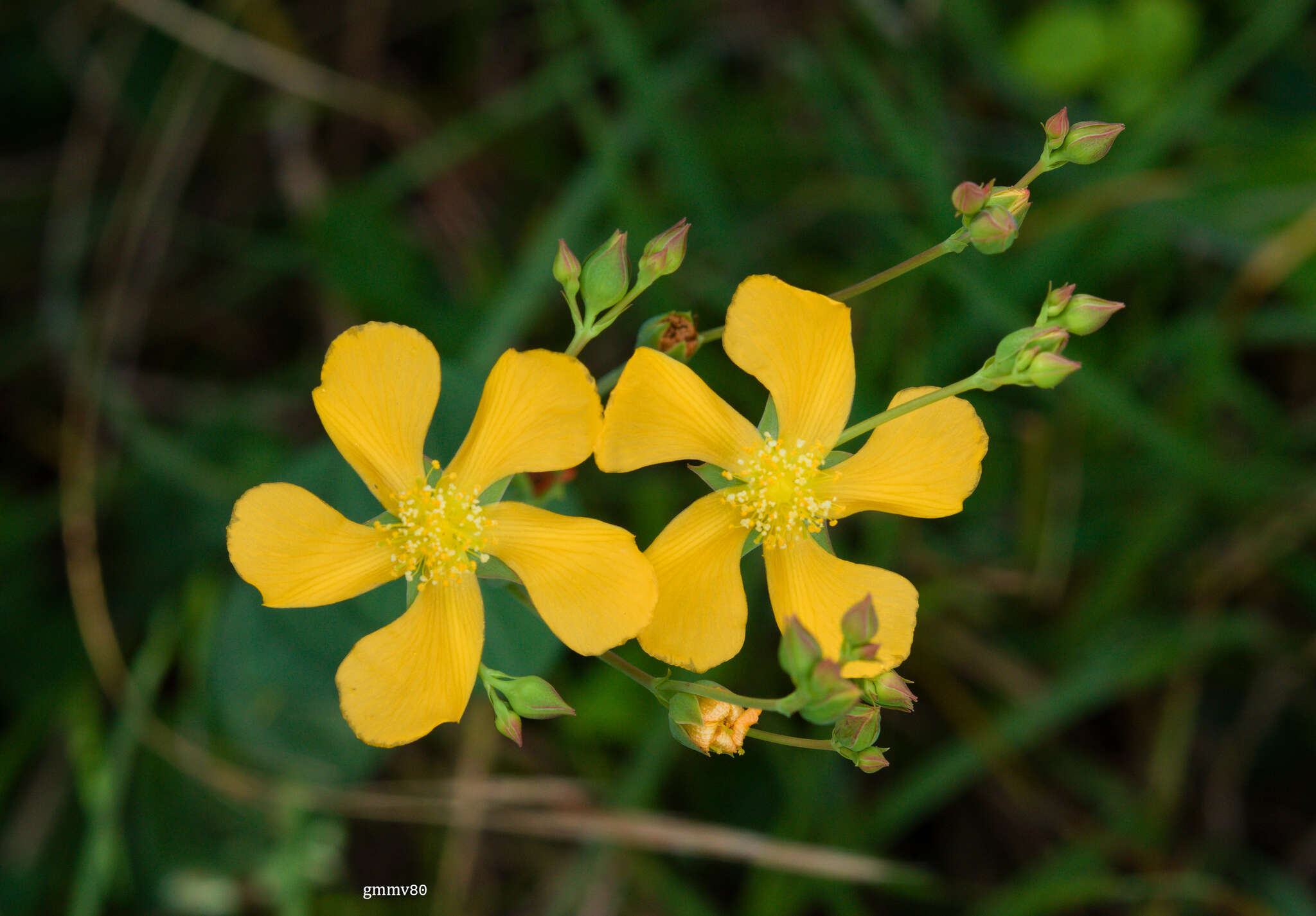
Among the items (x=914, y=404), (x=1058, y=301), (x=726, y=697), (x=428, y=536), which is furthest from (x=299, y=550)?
(x=1058, y=301)

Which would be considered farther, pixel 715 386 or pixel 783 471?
pixel 715 386

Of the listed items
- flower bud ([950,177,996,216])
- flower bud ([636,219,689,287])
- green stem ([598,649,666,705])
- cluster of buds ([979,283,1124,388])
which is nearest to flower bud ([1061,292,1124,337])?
cluster of buds ([979,283,1124,388])

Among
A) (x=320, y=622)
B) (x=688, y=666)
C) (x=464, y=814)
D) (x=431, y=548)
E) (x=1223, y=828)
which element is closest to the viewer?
(x=688, y=666)

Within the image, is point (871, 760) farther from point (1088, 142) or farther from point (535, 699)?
point (1088, 142)

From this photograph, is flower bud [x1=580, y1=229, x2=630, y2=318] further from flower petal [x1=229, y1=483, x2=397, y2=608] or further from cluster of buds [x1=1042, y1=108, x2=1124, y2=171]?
cluster of buds [x1=1042, y1=108, x2=1124, y2=171]

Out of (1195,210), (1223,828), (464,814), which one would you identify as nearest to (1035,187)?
(1195,210)

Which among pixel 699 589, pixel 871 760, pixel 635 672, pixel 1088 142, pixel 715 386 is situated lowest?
pixel 871 760

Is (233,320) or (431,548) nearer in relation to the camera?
(431,548)

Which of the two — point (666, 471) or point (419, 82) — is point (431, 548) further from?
point (419, 82)
